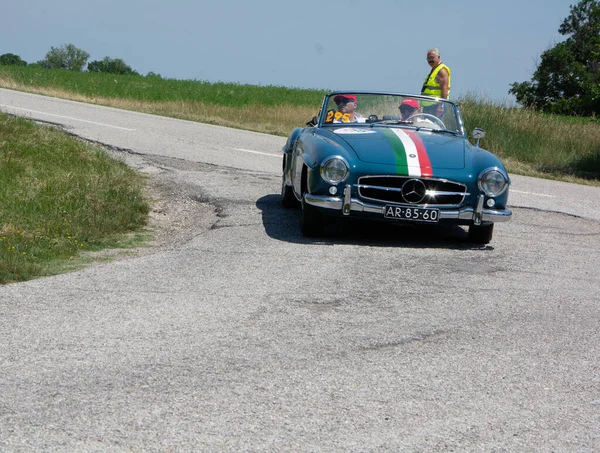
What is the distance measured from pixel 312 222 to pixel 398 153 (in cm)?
99

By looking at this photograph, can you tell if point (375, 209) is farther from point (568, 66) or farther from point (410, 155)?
point (568, 66)

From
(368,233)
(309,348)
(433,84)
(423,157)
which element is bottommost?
(309,348)

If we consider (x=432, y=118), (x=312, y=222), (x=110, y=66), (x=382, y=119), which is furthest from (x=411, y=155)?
(x=110, y=66)

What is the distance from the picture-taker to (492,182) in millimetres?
7504

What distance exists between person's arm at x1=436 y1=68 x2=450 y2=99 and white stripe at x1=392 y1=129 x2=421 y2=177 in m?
4.26

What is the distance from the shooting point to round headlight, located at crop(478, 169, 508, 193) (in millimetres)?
7469

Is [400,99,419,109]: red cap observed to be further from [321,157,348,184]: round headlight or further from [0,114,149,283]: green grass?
[0,114,149,283]: green grass

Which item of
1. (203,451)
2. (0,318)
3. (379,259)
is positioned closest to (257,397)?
(203,451)

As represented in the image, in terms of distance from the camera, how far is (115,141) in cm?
1444

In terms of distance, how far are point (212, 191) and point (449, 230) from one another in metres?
3.01

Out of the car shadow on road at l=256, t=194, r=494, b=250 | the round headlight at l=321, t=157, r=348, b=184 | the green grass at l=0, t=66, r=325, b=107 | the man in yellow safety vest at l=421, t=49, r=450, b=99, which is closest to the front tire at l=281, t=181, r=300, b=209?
the car shadow on road at l=256, t=194, r=494, b=250

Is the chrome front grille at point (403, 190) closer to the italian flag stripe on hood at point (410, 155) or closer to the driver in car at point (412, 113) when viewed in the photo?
the italian flag stripe on hood at point (410, 155)

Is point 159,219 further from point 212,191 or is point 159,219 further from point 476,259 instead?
point 476,259

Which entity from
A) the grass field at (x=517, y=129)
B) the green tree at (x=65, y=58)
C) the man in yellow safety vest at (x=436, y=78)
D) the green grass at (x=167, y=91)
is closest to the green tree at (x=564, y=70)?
the green grass at (x=167, y=91)
